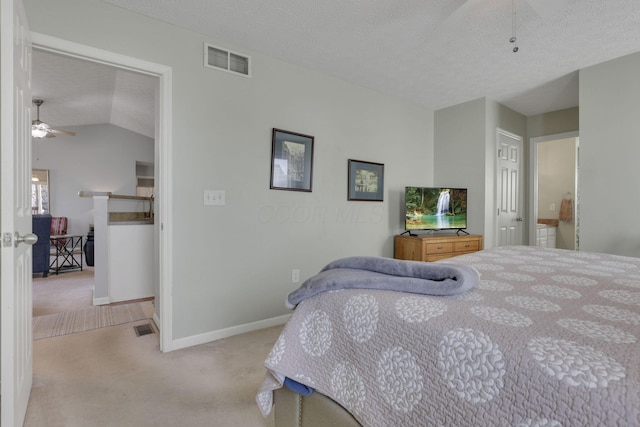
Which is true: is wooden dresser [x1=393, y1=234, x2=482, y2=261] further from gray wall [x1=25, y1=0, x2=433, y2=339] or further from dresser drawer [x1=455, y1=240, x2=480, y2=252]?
gray wall [x1=25, y1=0, x2=433, y2=339]

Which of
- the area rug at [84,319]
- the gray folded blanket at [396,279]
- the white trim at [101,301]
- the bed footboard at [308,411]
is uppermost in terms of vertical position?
the gray folded blanket at [396,279]

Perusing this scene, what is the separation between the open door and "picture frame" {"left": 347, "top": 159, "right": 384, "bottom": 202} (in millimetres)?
2479

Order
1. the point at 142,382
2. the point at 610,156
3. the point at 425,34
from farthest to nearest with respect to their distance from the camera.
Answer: the point at 610,156 → the point at 425,34 → the point at 142,382

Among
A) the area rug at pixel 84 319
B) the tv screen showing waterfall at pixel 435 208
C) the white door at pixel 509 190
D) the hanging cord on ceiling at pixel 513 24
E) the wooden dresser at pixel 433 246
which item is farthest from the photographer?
the white door at pixel 509 190

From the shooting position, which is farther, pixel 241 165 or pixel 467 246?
pixel 467 246

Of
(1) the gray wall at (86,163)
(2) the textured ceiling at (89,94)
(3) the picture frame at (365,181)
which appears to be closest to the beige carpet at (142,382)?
(3) the picture frame at (365,181)

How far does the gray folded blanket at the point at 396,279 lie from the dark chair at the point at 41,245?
→ 4.88 m

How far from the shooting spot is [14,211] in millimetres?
1269

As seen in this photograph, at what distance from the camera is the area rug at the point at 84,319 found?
2.57 meters

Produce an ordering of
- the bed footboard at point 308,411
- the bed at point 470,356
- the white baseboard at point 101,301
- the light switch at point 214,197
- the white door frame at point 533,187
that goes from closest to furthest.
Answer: the bed at point 470,356, the bed footboard at point 308,411, the light switch at point 214,197, the white baseboard at point 101,301, the white door frame at point 533,187

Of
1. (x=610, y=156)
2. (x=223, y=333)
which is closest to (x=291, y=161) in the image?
(x=223, y=333)

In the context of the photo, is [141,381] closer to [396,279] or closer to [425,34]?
[396,279]

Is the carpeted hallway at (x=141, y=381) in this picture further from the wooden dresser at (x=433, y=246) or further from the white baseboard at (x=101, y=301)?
the wooden dresser at (x=433, y=246)

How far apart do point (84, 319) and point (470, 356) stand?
3321mm
